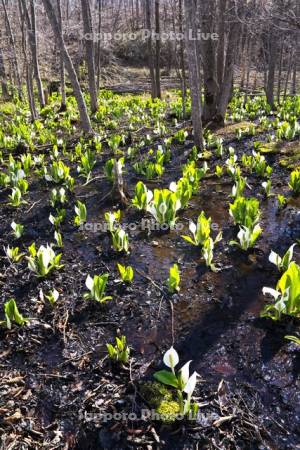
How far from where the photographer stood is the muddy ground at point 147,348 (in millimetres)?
2256

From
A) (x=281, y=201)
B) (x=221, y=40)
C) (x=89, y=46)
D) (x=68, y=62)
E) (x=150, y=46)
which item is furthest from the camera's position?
(x=150, y=46)

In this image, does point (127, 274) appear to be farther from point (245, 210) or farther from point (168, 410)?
point (245, 210)

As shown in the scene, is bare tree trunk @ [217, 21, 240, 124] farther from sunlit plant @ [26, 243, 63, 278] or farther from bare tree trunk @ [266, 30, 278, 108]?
sunlit plant @ [26, 243, 63, 278]

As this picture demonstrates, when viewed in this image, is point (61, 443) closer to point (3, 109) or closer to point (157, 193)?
point (157, 193)

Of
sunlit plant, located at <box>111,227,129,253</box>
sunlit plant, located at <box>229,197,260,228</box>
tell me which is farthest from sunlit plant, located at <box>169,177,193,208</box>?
sunlit plant, located at <box>111,227,129,253</box>

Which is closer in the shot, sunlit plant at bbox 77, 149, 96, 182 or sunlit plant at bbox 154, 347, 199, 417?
sunlit plant at bbox 154, 347, 199, 417

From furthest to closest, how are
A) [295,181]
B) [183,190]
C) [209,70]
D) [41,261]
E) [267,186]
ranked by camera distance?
[209,70]
[267,186]
[295,181]
[183,190]
[41,261]

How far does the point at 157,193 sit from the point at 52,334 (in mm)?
1991

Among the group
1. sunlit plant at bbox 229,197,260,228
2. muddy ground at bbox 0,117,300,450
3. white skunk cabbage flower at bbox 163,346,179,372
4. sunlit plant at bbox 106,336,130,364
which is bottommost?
muddy ground at bbox 0,117,300,450

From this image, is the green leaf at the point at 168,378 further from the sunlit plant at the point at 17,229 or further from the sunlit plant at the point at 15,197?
the sunlit plant at the point at 15,197

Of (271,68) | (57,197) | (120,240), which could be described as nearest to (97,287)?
(120,240)

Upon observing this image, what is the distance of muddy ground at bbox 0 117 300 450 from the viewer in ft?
7.40

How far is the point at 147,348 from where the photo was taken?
2906mm

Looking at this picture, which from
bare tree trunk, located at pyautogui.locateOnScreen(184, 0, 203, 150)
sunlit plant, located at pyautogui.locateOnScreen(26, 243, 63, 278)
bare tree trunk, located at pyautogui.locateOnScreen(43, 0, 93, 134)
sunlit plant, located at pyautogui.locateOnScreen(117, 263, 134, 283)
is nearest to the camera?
sunlit plant, located at pyautogui.locateOnScreen(117, 263, 134, 283)
